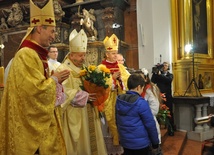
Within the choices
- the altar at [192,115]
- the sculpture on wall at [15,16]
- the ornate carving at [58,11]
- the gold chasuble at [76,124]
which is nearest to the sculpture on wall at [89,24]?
the ornate carving at [58,11]

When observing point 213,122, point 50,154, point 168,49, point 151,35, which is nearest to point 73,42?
point 50,154

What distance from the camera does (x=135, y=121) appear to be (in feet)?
9.36

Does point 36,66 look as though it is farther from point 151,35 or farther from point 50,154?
point 151,35

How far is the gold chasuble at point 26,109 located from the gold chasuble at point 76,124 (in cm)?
86

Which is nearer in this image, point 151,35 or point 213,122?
point 213,122

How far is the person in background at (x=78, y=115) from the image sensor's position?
10.5 ft

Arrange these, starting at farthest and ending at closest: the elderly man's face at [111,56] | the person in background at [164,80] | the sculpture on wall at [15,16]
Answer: the sculpture on wall at [15,16], the person in background at [164,80], the elderly man's face at [111,56]

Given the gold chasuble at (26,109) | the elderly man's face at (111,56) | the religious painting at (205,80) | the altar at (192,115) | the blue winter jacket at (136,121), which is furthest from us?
the religious painting at (205,80)

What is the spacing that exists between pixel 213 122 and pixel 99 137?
206cm

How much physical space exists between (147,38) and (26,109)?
5658mm

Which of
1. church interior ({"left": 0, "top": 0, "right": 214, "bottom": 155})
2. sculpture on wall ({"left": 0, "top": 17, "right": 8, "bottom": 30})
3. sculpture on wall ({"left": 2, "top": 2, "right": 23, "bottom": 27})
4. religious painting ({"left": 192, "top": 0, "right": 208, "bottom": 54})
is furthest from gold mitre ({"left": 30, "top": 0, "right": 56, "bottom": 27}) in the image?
religious painting ({"left": 192, "top": 0, "right": 208, "bottom": 54})

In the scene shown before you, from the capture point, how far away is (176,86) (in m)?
8.40

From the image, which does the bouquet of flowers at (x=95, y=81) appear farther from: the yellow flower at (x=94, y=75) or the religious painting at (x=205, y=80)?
the religious painting at (x=205, y=80)

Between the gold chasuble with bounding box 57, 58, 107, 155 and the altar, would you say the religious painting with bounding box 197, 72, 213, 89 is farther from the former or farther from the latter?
the gold chasuble with bounding box 57, 58, 107, 155
